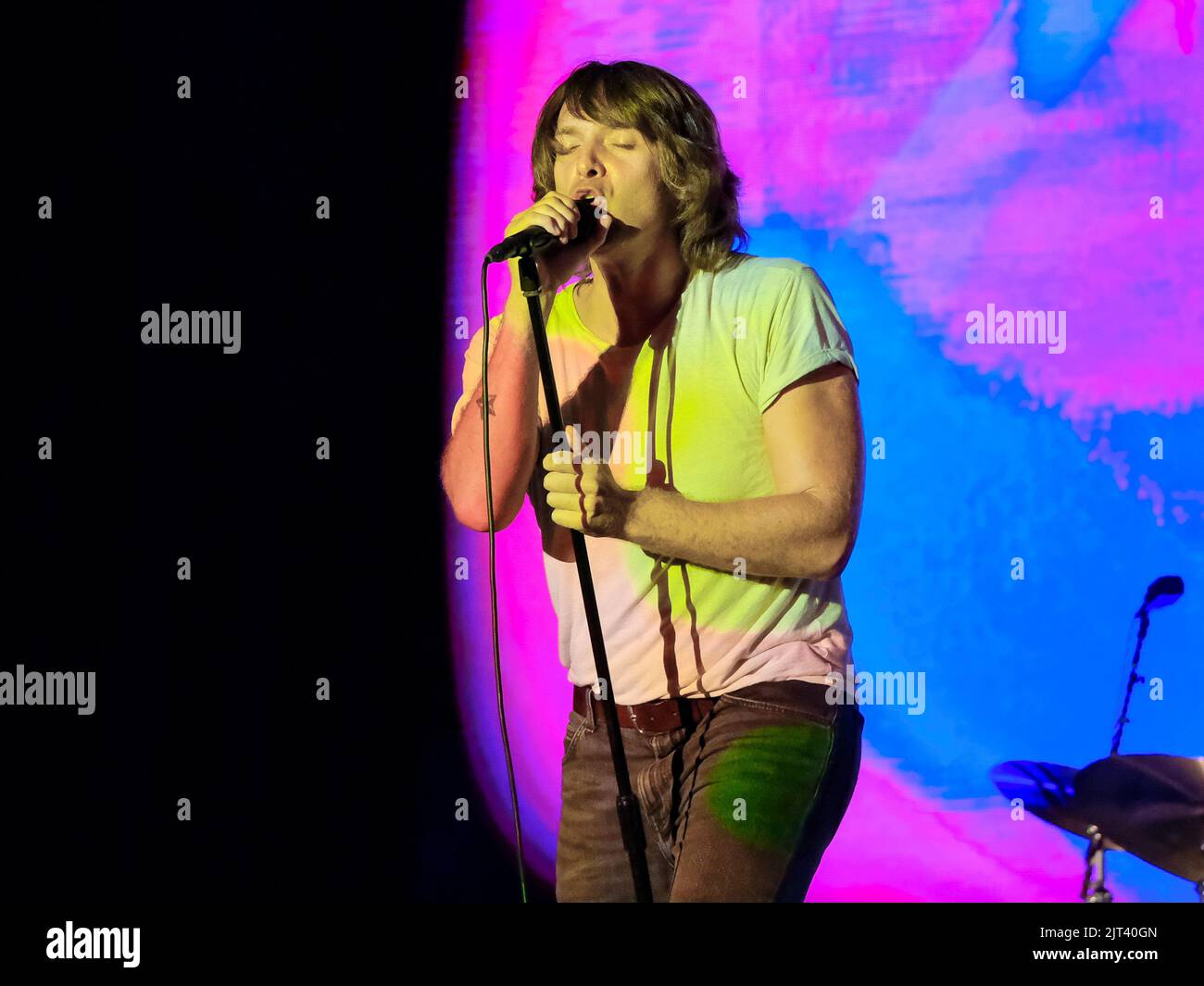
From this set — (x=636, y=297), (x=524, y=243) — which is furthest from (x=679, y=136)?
(x=524, y=243)

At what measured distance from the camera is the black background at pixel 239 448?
2744 mm

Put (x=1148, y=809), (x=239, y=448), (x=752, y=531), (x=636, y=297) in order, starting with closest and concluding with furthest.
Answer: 1. (x=752, y=531)
2. (x=636, y=297)
3. (x=1148, y=809)
4. (x=239, y=448)

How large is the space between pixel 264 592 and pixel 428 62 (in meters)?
1.15

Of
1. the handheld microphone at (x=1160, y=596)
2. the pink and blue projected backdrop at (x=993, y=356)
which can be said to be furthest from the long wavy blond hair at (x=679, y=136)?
the handheld microphone at (x=1160, y=596)

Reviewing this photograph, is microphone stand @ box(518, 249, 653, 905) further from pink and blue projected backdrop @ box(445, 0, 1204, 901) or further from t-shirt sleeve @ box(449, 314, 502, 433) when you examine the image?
pink and blue projected backdrop @ box(445, 0, 1204, 901)

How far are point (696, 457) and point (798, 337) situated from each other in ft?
0.91

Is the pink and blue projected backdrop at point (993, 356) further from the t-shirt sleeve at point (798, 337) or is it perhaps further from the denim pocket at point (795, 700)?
the denim pocket at point (795, 700)

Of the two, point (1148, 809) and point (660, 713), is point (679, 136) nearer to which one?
point (660, 713)

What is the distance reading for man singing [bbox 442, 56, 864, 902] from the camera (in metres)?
2.07

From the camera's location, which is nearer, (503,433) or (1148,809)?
(503,433)

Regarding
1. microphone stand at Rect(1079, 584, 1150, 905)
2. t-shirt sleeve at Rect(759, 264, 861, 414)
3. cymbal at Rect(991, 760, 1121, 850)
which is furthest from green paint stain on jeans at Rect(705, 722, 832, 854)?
microphone stand at Rect(1079, 584, 1150, 905)

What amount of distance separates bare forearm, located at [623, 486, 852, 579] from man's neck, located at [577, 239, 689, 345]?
355 millimetres

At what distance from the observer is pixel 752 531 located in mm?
2125
